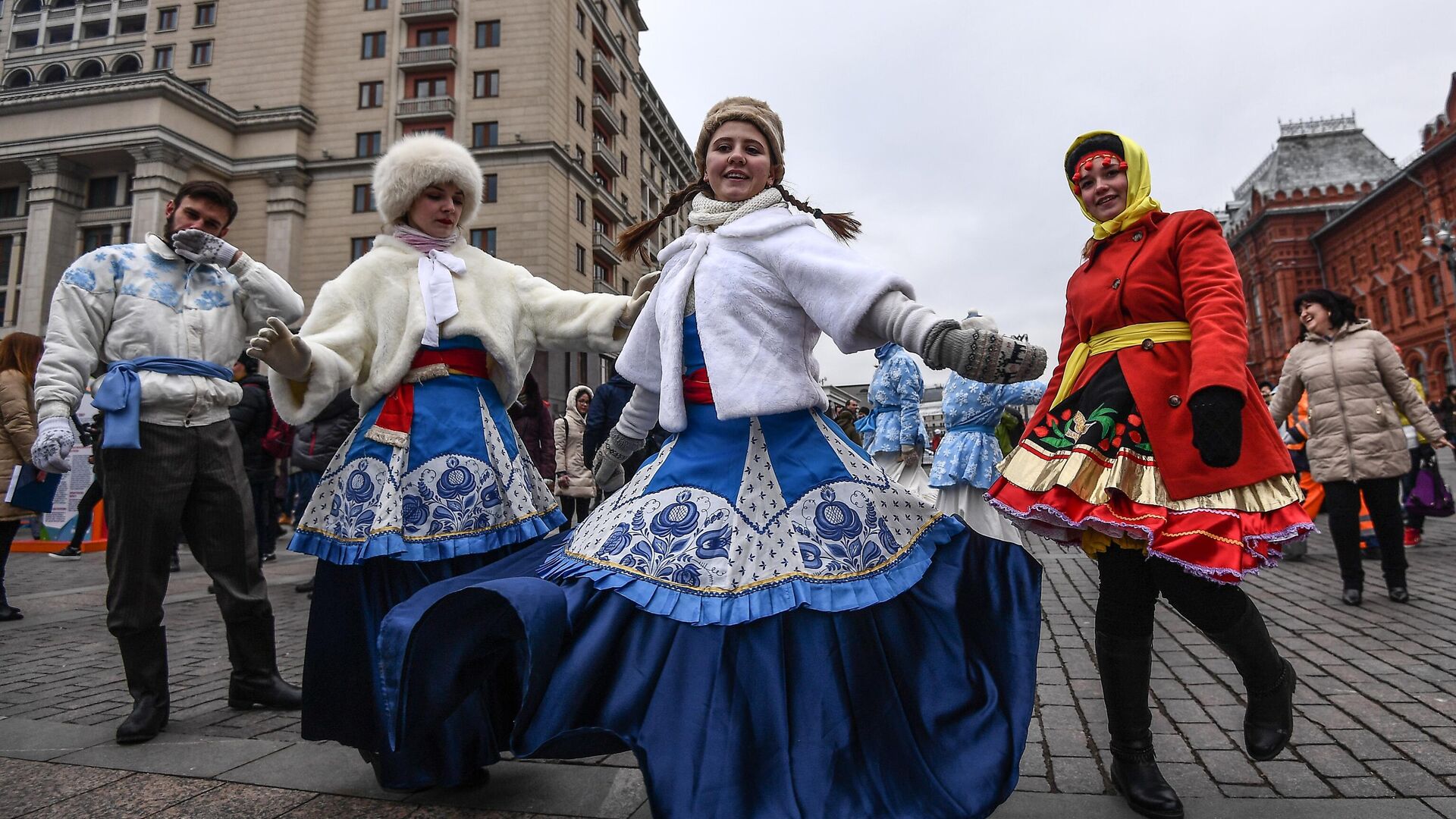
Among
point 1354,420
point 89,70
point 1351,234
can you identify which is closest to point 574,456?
point 1354,420

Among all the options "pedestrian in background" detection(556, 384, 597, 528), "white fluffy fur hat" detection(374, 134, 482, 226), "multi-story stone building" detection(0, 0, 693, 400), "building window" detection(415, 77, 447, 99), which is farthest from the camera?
"building window" detection(415, 77, 447, 99)

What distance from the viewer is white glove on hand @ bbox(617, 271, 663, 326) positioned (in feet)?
8.66

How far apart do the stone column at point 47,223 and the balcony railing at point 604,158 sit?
22.7 metres

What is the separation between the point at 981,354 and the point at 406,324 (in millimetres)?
1918

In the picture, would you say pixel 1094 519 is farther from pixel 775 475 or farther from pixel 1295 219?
pixel 1295 219

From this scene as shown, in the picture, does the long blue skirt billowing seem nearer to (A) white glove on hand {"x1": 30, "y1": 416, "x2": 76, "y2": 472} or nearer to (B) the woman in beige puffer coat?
(A) white glove on hand {"x1": 30, "y1": 416, "x2": 76, "y2": 472}

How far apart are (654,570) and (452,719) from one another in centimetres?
103

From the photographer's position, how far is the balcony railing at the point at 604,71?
38.1 meters

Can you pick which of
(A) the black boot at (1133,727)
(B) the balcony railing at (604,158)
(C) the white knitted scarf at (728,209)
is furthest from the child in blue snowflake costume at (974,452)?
(B) the balcony railing at (604,158)

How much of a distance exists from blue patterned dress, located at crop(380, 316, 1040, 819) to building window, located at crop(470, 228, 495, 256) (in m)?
32.3

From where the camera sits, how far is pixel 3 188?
1550 inches

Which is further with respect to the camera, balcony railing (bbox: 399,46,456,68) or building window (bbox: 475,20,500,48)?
building window (bbox: 475,20,500,48)

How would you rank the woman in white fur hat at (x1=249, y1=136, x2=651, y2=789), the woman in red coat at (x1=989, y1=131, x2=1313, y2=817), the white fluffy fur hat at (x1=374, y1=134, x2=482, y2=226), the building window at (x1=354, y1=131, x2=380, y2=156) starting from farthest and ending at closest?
the building window at (x1=354, y1=131, x2=380, y2=156) → the white fluffy fur hat at (x1=374, y1=134, x2=482, y2=226) → the woman in white fur hat at (x1=249, y1=136, x2=651, y2=789) → the woman in red coat at (x1=989, y1=131, x2=1313, y2=817)

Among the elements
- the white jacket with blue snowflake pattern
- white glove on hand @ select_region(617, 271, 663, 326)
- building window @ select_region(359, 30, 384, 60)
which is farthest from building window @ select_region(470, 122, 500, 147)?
white glove on hand @ select_region(617, 271, 663, 326)
